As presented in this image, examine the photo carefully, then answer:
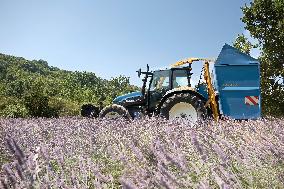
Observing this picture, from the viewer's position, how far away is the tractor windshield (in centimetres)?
1006

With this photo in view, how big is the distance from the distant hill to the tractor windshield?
4387mm

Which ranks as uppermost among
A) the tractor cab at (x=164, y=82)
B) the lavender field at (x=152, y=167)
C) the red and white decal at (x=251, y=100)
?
the tractor cab at (x=164, y=82)

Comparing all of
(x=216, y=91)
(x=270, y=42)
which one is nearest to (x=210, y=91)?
(x=216, y=91)

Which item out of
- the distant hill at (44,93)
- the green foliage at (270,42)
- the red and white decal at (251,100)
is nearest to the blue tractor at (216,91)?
the red and white decal at (251,100)

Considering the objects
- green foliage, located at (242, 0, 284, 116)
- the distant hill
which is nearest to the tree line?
green foliage, located at (242, 0, 284, 116)

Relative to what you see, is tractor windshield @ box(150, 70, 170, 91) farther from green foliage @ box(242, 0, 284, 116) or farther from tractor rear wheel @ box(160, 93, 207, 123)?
green foliage @ box(242, 0, 284, 116)

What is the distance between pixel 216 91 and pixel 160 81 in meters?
1.42

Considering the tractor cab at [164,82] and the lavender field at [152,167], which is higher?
the tractor cab at [164,82]

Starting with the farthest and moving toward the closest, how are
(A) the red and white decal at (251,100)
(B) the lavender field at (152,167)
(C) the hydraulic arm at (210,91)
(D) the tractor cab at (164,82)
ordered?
(D) the tractor cab at (164,82) < (A) the red and white decal at (251,100) < (C) the hydraulic arm at (210,91) < (B) the lavender field at (152,167)

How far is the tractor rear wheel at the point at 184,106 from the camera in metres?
9.05

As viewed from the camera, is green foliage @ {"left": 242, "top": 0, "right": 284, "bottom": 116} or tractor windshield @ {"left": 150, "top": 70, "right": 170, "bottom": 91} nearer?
tractor windshield @ {"left": 150, "top": 70, "right": 170, "bottom": 91}

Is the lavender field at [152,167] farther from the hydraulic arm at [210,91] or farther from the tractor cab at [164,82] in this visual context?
the tractor cab at [164,82]

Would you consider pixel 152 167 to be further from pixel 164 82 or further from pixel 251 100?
pixel 164 82

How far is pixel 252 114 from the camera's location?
924cm
